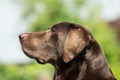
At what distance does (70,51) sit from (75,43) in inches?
4.7

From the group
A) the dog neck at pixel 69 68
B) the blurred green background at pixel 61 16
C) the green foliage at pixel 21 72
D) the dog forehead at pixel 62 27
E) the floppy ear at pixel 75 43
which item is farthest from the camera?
the blurred green background at pixel 61 16

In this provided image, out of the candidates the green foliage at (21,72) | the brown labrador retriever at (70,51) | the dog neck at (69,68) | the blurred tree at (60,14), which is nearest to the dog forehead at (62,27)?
the brown labrador retriever at (70,51)

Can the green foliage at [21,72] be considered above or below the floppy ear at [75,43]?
below

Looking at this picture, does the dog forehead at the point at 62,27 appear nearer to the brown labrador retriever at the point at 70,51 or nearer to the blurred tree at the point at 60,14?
the brown labrador retriever at the point at 70,51

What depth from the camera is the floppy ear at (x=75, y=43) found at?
8.05 m

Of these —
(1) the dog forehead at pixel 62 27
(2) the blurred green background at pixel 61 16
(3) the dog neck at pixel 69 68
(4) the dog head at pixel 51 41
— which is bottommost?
(2) the blurred green background at pixel 61 16

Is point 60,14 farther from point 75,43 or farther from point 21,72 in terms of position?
point 75,43

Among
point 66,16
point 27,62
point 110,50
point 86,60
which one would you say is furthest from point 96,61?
point 66,16

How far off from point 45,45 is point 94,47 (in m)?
0.69

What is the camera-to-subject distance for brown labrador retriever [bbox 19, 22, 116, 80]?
811 centimetres

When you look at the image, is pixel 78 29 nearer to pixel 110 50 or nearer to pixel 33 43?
pixel 33 43

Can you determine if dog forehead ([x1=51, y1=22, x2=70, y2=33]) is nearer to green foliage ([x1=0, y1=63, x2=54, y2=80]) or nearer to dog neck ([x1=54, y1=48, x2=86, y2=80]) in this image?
dog neck ([x1=54, y1=48, x2=86, y2=80])

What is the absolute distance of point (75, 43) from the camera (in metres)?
8.06

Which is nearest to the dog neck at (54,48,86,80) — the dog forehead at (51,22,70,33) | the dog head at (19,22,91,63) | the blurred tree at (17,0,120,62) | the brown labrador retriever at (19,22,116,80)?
the brown labrador retriever at (19,22,116,80)
